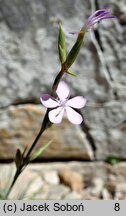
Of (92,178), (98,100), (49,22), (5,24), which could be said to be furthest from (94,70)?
(92,178)

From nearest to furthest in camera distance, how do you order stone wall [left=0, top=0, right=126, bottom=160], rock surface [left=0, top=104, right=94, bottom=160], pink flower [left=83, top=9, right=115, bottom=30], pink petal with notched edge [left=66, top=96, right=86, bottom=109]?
1. pink flower [left=83, top=9, right=115, bottom=30]
2. pink petal with notched edge [left=66, top=96, right=86, bottom=109]
3. stone wall [left=0, top=0, right=126, bottom=160]
4. rock surface [left=0, top=104, right=94, bottom=160]

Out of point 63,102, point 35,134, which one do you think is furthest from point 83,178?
point 63,102

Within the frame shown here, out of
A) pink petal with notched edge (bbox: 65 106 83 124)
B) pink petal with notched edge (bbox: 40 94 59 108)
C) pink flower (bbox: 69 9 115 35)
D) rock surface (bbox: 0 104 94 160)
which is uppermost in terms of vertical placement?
pink flower (bbox: 69 9 115 35)

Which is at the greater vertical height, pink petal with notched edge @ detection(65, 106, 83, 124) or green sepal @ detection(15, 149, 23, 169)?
pink petal with notched edge @ detection(65, 106, 83, 124)

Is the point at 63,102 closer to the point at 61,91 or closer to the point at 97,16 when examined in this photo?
the point at 61,91

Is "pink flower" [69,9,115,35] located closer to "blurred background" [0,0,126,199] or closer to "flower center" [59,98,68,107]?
"flower center" [59,98,68,107]

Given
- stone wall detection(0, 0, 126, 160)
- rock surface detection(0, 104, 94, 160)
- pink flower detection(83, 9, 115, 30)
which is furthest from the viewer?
rock surface detection(0, 104, 94, 160)

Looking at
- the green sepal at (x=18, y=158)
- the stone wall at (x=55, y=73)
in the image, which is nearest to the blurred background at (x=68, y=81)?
the stone wall at (x=55, y=73)

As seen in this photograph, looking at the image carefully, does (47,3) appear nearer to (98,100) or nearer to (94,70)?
(94,70)

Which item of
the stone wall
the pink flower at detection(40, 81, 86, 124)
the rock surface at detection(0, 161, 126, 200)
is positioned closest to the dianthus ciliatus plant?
the pink flower at detection(40, 81, 86, 124)
